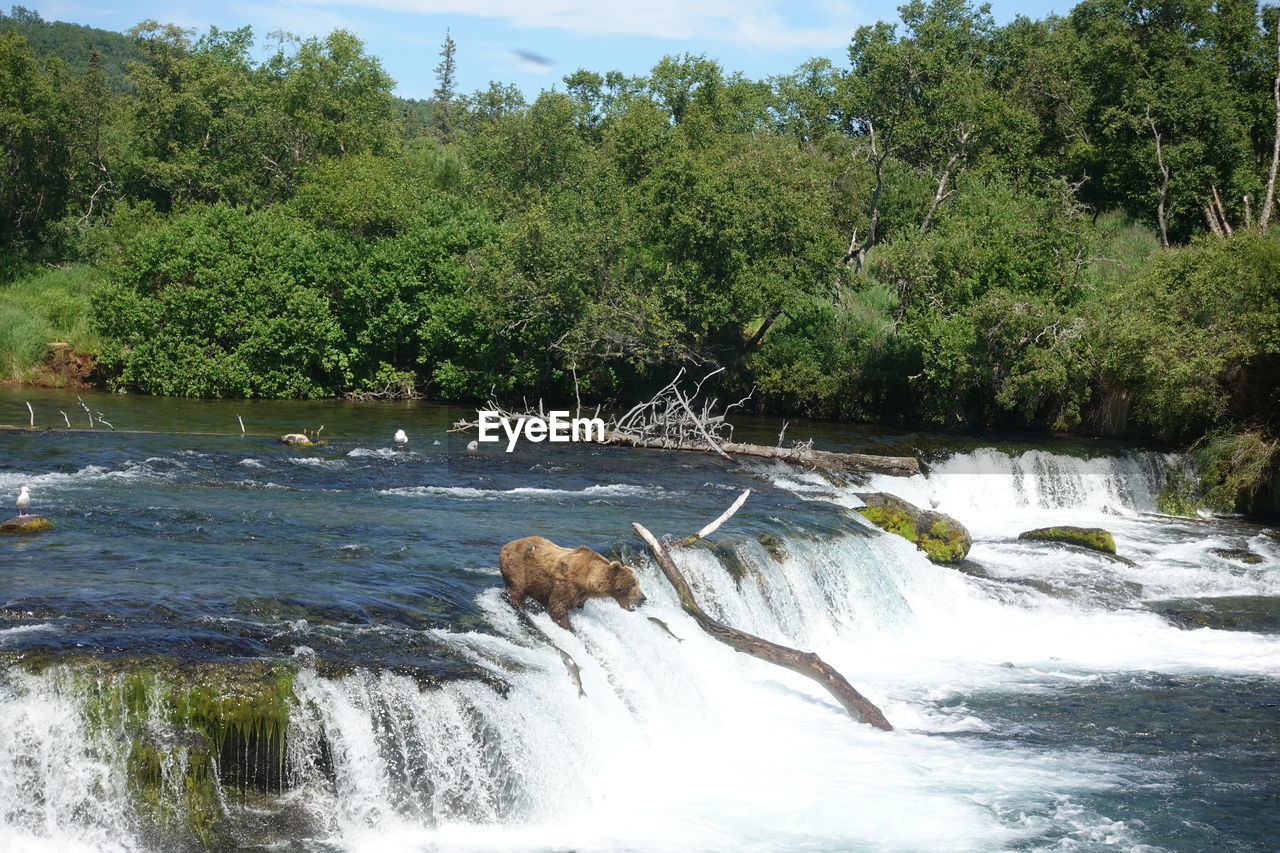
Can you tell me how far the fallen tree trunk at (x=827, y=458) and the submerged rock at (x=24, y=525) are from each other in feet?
47.1

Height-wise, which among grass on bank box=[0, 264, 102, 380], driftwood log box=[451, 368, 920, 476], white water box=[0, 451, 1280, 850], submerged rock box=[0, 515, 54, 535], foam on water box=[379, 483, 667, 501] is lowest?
white water box=[0, 451, 1280, 850]

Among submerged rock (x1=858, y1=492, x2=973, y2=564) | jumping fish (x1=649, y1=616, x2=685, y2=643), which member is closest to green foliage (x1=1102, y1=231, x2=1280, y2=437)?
submerged rock (x1=858, y1=492, x2=973, y2=564)

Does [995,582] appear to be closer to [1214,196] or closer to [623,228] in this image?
[623,228]

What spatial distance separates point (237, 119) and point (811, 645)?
113 feet

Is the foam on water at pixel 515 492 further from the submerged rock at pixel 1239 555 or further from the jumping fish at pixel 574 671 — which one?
the submerged rock at pixel 1239 555

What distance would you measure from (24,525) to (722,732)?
9853 mm

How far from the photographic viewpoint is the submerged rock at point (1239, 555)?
71.5 ft

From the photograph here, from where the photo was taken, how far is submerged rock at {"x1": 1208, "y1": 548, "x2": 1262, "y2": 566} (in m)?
21.8

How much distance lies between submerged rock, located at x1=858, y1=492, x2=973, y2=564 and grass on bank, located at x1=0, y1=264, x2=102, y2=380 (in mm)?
24950

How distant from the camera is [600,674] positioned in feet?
44.4

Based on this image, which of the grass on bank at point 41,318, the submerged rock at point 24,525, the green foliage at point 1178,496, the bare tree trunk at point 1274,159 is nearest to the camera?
the submerged rock at point 24,525

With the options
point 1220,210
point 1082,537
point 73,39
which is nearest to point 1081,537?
point 1082,537

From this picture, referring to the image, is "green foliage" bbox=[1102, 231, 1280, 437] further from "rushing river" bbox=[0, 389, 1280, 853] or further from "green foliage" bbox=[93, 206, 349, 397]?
"green foliage" bbox=[93, 206, 349, 397]

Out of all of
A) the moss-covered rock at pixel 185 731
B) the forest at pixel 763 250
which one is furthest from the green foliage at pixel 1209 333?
the moss-covered rock at pixel 185 731
